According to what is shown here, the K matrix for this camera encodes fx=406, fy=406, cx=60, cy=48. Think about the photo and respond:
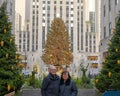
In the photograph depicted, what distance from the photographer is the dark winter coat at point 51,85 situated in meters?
11.0

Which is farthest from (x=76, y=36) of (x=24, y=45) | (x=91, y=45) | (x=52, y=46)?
(x=52, y=46)

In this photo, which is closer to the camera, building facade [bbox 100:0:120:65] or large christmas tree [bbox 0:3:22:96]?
large christmas tree [bbox 0:3:22:96]

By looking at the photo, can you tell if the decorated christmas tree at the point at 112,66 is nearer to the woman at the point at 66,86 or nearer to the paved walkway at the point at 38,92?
the paved walkway at the point at 38,92

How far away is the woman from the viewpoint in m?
10.8

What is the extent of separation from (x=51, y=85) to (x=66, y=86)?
0.45 m

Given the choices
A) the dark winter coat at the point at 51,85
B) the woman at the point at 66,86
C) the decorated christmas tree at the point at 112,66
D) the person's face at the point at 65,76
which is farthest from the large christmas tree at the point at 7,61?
the person's face at the point at 65,76

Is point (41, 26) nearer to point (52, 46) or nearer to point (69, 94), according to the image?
point (52, 46)

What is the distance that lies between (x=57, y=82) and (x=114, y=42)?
897 centimetres

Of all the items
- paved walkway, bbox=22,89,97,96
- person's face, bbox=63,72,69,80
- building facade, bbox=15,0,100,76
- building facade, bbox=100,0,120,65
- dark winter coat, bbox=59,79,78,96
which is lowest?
paved walkway, bbox=22,89,97,96

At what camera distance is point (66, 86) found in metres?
10.9

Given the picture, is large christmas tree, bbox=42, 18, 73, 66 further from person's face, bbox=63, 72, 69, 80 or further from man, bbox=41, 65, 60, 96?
person's face, bbox=63, 72, 69, 80

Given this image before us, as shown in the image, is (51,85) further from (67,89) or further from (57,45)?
(57,45)

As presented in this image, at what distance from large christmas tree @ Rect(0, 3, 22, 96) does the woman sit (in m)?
5.70

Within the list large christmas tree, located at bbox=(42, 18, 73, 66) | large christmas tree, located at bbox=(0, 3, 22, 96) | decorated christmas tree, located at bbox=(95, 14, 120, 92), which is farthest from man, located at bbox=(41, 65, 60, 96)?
large christmas tree, located at bbox=(42, 18, 73, 66)
